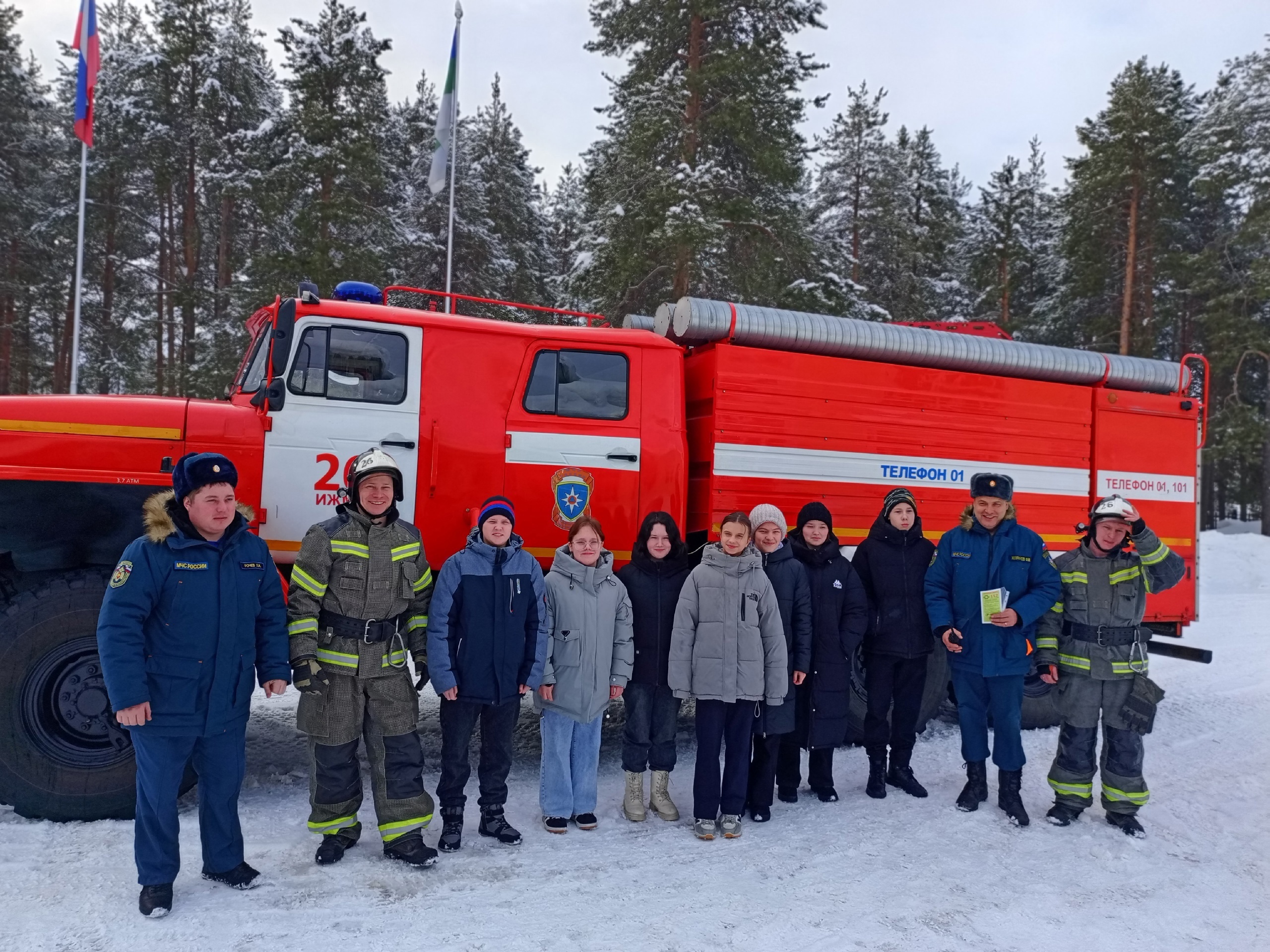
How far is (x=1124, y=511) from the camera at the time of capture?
190 inches

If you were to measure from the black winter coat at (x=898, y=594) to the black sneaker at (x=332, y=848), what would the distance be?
3.35 m

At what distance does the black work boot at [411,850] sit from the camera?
12.9 feet

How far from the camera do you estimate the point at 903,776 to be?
5.40 metres

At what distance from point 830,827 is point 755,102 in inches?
555

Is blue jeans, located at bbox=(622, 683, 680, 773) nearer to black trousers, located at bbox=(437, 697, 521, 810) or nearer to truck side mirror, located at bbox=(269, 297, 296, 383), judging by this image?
black trousers, located at bbox=(437, 697, 521, 810)

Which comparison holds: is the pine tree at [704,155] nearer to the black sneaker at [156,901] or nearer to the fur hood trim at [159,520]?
the fur hood trim at [159,520]

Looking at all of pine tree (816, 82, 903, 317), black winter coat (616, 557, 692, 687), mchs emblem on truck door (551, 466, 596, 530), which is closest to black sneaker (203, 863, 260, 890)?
black winter coat (616, 557, 692, 687)

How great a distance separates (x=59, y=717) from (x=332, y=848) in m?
1.73

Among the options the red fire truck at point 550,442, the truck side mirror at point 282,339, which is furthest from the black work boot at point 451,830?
the truck side mirror at point 282,339

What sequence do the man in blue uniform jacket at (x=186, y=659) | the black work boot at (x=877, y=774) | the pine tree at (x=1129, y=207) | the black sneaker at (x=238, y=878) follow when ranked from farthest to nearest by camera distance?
the pine tree at (x=1129, y=207) < the black work boot at (x=877, y=774) < the black sneaker at (x=238, y=878) < the man in blue uniform jacket at (x=186, y=659)

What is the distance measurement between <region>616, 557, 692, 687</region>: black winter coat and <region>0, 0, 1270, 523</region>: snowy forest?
11.0 meters

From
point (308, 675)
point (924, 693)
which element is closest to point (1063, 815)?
point (924, 693)

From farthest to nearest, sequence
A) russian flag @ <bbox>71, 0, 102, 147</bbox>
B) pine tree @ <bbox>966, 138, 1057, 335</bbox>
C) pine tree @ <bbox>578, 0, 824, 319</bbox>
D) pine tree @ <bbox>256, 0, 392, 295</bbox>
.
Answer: pine tree @ <bbox>966, 138, 1057, 335</bbox>, pine tree @ <bbox>256, 0, 392, 295</bbox>, russian flag @ <bbox>71, 0, 102, 147</bbox>, pine tree @ <bbox>578, 0, 824, 319</bbox>

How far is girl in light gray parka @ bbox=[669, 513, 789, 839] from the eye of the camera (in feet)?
14.8
